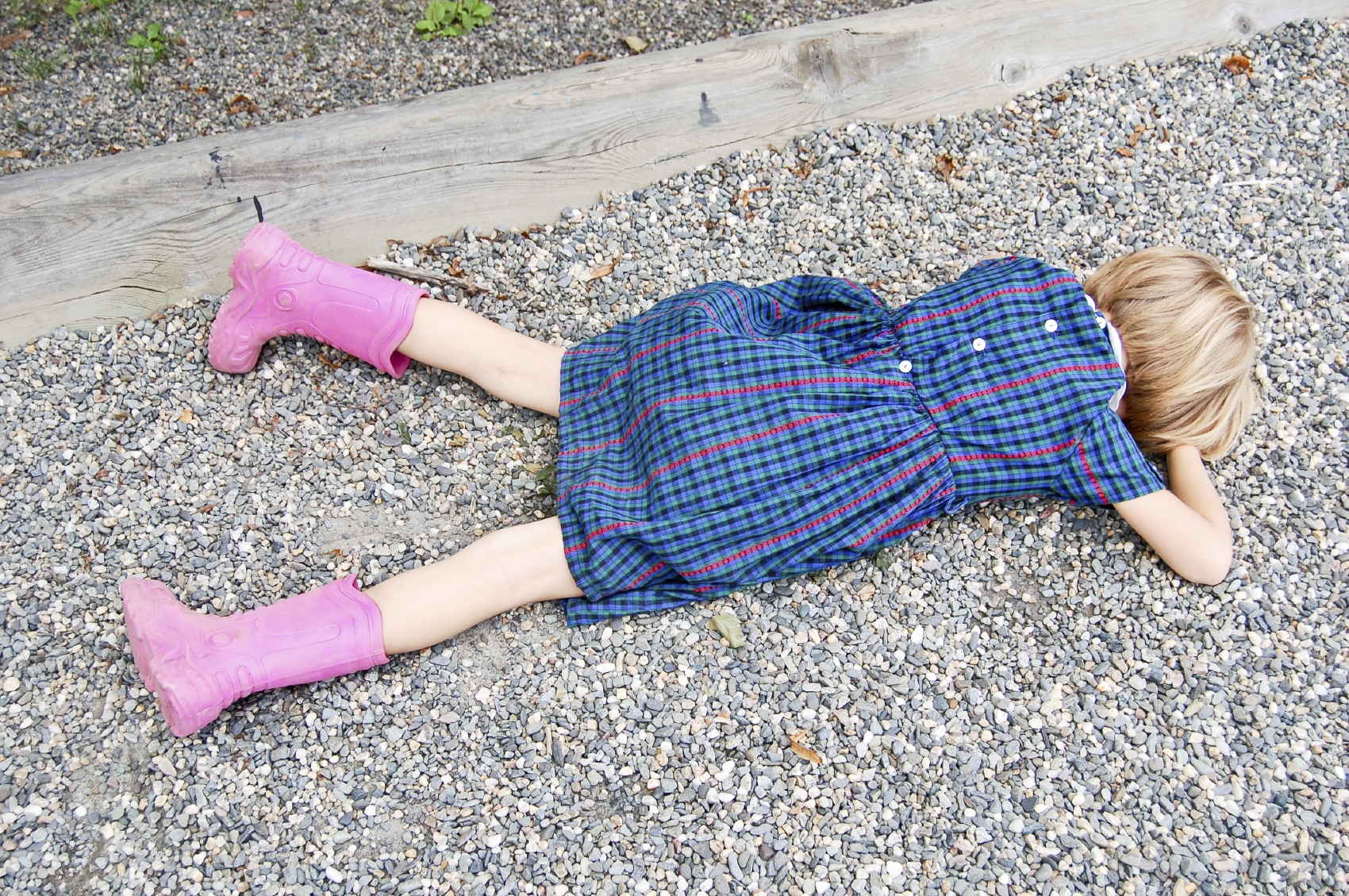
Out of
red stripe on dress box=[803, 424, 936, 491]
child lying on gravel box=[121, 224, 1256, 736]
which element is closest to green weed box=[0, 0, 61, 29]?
child lying on gravel box=[121, 224, 1256, 736]

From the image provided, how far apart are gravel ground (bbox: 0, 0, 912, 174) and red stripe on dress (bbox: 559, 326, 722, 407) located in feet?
4.94

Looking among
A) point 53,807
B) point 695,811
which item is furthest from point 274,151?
point 695,811

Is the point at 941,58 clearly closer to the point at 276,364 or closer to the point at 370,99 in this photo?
the point at 370,99

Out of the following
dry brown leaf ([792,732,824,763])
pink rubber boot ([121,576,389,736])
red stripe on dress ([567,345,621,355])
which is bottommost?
dry brown leaf ([792,732,824,763])

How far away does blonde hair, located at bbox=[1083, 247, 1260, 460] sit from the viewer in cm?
220

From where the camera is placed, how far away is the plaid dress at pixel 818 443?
81.8 inches

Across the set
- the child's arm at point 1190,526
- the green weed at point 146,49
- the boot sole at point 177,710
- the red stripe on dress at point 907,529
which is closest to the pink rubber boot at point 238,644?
the boot sole at point 177,710

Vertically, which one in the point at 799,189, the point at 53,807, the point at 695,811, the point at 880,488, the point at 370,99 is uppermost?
the point at 370,99

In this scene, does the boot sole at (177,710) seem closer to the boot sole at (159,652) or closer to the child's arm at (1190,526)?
the boot sole at (159,652)

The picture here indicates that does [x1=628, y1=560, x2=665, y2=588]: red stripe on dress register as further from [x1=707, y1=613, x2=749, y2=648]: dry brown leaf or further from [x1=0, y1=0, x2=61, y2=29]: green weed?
[x1=0, y1=0, x2=61, y2=29]: green weed

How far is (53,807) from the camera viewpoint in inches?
75.1

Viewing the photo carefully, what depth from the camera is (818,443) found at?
2.09 m

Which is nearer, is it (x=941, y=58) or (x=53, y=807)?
(x=53, y=807)

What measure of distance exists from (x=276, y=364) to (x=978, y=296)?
1.77 m
